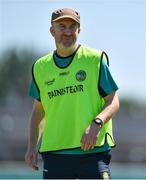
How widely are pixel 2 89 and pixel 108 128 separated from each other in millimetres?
72704

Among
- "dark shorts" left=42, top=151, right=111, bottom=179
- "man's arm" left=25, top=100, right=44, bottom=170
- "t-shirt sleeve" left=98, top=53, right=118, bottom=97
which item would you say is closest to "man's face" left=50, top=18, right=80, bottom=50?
"t-shirt sleeve" left=98, top=53, right=118, bottom=97

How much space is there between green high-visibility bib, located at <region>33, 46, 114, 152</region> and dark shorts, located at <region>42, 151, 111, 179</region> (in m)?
0.09

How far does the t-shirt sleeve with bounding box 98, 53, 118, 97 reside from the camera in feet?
22.2

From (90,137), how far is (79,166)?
323 millimetres

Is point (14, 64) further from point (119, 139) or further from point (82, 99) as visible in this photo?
point (82, 99)

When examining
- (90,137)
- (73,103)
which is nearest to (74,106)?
(73,103)

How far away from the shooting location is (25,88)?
80000 mm

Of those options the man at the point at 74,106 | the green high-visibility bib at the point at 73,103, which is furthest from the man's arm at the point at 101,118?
the green high-visibility bib at the point at 73,103

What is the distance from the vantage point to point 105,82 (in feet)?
→ 22.2

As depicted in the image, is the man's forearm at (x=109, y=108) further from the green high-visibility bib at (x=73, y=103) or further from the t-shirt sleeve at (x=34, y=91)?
the t-shirt sleeve at (x=34, y=91)

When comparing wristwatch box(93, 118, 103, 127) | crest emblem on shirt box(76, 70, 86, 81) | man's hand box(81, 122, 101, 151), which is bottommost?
man's hand box(81, 122, 101, 151)

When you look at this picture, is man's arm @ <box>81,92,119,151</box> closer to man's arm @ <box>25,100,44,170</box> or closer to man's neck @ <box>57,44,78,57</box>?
man's neck @ <box>57,44,78,57</box>

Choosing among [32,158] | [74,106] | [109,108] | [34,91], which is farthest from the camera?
[34,91]

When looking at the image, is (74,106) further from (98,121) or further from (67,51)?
(67,51)
